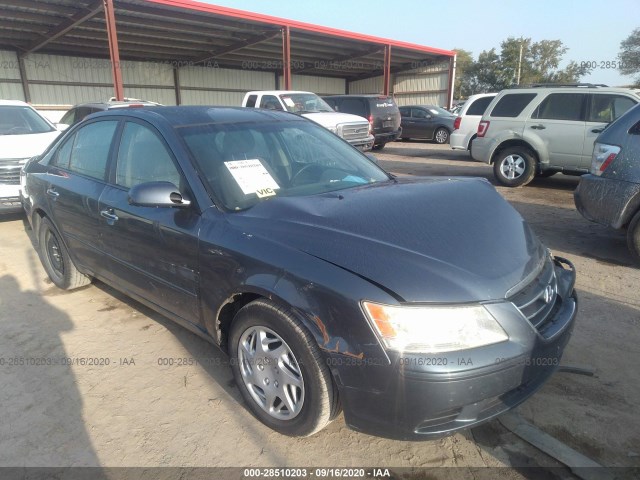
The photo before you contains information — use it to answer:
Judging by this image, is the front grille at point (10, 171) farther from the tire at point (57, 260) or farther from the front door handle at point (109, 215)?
the front door handle at point (109, 215)

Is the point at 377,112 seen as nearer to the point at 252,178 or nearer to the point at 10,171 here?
the point at 10,171

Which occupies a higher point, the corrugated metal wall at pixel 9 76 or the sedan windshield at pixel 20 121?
the corrugated metal wall at pixel 9 76

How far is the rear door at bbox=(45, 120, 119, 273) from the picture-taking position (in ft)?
11.5

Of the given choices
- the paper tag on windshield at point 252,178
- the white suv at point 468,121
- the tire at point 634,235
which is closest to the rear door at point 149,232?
the paper tag on windshield at point 252,178

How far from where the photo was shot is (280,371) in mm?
2332

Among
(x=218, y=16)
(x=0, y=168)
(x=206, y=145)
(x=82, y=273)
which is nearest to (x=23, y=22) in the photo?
(x=218, y=16)

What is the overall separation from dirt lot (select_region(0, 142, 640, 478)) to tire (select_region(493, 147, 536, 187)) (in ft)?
15.3

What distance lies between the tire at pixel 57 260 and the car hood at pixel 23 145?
2746 mm

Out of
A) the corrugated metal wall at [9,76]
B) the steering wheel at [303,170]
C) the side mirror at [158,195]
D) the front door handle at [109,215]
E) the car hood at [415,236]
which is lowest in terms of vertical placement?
the front door handle at [109,215]

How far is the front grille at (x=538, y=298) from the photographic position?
6.88ft

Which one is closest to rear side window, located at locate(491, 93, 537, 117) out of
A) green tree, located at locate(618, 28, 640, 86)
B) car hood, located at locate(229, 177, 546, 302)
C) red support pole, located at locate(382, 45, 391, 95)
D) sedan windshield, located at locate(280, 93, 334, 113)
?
sedan windshield, located at locate(280, 93, 334, 113)

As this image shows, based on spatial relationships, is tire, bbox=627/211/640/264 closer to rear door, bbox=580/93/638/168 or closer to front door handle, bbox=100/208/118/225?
rear door, bbox=580/93/638/168

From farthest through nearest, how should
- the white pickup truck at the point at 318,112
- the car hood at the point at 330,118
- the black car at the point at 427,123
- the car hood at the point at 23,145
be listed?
the black car at the point at 427,123
the white pickup truck at the point at 318,112
the car hood at the point at 330,118
the car hood at the point at 23,145

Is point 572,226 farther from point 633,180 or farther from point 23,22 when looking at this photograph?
point 23,22
